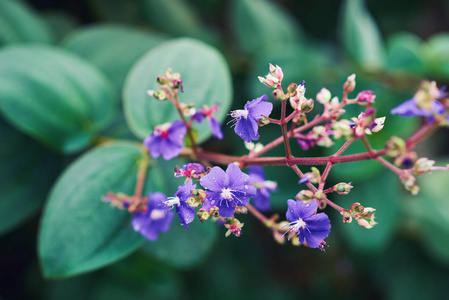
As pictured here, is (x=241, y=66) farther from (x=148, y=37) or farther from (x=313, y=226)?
(x=313, y=226)

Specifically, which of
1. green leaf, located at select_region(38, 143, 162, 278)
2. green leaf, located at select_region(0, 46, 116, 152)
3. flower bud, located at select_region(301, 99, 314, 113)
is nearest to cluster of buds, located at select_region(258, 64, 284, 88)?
flower bud, located at select_region(301, 99, 314, 113)

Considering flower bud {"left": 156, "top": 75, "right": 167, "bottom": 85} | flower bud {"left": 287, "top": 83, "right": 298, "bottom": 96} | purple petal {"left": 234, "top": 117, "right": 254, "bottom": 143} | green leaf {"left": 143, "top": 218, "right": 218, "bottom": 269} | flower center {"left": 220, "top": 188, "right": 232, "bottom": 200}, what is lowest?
green leaf {"left": 143, "top": 218, "right": 218, "bottom": 269}

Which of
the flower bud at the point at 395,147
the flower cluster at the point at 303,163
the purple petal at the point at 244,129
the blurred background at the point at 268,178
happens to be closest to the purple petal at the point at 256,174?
the flower cluster at the point at 303,163

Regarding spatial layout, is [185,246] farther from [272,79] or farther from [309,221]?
[272,79]

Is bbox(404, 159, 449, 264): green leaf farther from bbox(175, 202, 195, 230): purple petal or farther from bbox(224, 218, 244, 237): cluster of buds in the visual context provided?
bbox(175, 202, 195, 230): purple petal

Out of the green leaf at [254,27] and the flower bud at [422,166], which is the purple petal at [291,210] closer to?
the flower bud at [422,166]

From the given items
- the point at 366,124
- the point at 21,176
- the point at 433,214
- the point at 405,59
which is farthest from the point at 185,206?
the point at 433,214
